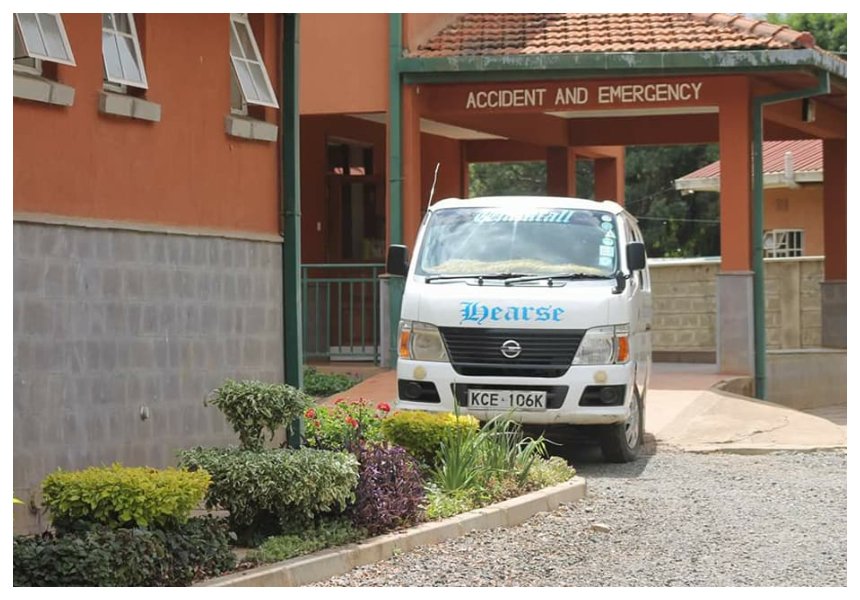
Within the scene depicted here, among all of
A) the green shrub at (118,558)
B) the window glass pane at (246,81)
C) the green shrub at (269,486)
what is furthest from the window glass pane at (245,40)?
the green shrub at (118,558)

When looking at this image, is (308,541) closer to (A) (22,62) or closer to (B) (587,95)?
(A) (22,62)

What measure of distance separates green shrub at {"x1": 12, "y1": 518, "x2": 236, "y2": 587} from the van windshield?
625 cm

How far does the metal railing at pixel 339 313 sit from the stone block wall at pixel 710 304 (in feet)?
18.6

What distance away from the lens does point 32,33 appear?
9.52m

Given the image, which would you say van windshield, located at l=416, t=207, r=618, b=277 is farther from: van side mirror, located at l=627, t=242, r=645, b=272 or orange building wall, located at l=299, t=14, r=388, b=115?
orange building wall, located at l=299, t=14, r=388, b=115

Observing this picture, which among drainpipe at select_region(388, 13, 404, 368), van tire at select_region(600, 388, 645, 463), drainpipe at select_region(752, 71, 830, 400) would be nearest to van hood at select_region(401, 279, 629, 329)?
van tire at select_region(600, 388, 645, 463)

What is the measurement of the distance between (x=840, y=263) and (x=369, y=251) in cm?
788

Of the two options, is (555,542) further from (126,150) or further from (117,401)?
(126,150)

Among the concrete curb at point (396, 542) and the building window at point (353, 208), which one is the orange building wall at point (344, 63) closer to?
the building window at point (353, 208)

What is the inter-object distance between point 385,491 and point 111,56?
3711mm

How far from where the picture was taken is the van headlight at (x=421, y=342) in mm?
13078

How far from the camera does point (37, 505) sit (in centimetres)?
919

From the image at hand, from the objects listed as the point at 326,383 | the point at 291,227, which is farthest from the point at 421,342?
the point at 326,383

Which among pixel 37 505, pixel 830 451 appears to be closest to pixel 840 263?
pixel 830 451
